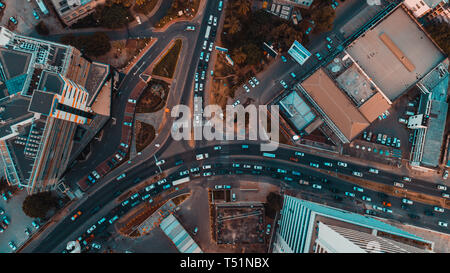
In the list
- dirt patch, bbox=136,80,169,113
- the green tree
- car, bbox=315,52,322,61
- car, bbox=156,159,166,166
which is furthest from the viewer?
car, bbox=315,52,322,61

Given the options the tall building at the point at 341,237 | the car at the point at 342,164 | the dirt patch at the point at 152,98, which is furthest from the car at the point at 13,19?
the car at the point at 342,164

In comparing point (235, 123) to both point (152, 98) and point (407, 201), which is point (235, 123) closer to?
point (152, 98)

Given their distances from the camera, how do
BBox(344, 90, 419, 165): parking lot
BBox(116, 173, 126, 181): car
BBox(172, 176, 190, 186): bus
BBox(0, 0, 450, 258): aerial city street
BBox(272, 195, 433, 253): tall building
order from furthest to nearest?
BBox(344, 90, 419, 165): parking lot, BBox(172, 176, 190, 186): bus, BBox(116, 173, 126, 181): car, BBox(0, 0, 450, 258): aerial city street, BBox(272, 195, 433, 253): tall building

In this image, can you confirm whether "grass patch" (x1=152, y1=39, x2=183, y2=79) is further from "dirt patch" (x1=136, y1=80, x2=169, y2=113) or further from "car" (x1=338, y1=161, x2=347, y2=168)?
"car" (x1=338, y1=161, x2=347, y2=168)

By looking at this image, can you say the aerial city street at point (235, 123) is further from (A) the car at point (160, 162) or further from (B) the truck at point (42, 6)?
(A) the car at point (160, 162)

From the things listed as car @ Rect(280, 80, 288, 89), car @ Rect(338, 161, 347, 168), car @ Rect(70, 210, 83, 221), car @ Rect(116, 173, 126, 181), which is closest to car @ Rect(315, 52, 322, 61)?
car @ Rect(280, 80, 288, 89)

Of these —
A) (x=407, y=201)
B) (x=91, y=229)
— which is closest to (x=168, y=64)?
(x=91, y=229)

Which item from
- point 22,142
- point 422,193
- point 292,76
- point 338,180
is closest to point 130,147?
point 22,142

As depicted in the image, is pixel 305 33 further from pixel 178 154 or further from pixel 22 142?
pixel 22 142
